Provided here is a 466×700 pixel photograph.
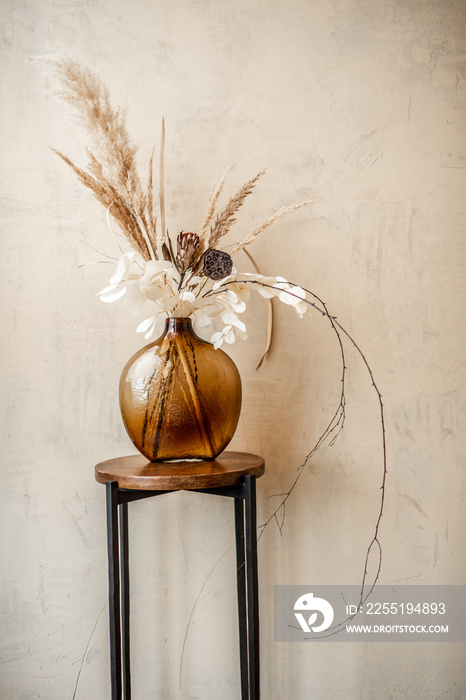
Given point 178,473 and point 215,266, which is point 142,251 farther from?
point 178,473

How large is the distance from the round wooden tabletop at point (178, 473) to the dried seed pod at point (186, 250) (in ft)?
1.30

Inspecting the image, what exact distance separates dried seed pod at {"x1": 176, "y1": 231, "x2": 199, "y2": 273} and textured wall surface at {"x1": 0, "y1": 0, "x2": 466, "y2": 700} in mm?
264

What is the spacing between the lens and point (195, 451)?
1030 millimetres

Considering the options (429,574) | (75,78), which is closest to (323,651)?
(429,574)

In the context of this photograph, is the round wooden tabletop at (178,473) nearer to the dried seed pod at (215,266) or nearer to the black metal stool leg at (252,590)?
the black metal stool leg at (252,590)

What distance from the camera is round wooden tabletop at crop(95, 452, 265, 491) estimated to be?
0.92 meters

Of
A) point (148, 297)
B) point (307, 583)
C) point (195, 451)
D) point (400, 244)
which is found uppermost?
point (400, 244)

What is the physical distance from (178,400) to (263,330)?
39cm

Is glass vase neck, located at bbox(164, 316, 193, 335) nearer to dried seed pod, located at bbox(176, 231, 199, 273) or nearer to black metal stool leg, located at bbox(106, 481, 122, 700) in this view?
dried seed pod, located at bbox(176, 231, 199, 273)

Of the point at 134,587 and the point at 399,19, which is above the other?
the point at 399,19

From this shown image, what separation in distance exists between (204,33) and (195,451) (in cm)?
106

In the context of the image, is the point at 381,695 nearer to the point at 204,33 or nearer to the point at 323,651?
the point at 323,651

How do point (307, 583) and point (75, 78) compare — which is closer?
point (75, 78)

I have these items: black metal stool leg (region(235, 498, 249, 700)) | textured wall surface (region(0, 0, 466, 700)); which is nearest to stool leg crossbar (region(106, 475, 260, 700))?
black metal stool leg (region(235, 498, 249, 700))
